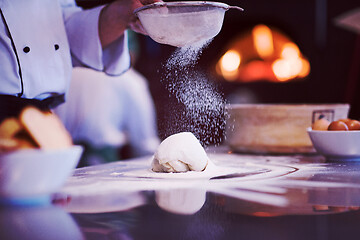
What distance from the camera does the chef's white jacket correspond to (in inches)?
52.1

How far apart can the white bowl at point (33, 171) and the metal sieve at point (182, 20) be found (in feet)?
1.59

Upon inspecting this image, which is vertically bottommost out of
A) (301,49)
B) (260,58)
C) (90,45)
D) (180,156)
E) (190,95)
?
(260,58)

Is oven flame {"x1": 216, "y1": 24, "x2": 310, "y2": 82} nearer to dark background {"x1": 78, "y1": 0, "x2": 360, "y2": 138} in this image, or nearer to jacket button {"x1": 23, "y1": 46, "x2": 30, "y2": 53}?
dark background {"x1": 78, "y1": 0, "x2": 360, "y2": 138}

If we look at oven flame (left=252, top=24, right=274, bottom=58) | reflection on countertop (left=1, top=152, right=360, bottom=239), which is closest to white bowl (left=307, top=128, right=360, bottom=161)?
reflection on countertop (left=1, top=152, right=360, bottom=239)

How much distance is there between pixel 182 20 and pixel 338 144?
0.59m

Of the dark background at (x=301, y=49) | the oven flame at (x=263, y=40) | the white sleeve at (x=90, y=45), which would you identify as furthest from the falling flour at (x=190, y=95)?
the oven flame at (x=263, y=40)

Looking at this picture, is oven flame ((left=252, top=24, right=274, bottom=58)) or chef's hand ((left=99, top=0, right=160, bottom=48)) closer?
chef's hand ((left=99, top=0, right=160, bottom=48))

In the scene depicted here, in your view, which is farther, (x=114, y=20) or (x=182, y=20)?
(x=114, y=20)

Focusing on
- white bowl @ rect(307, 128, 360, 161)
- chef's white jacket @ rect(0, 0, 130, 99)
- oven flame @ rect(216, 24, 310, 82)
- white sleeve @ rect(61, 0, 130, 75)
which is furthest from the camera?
oven flame @ rect(216, 24, 310, 82)

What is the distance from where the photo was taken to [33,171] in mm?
634

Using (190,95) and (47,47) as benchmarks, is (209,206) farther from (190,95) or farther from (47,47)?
(47,47)

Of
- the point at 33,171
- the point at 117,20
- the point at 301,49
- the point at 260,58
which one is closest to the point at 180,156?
the point at 33,171

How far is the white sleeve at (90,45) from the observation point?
4.96 ft

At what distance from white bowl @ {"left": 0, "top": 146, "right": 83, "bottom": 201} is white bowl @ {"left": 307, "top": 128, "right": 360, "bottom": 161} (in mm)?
819
